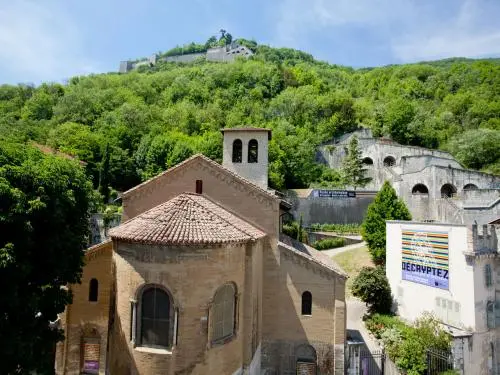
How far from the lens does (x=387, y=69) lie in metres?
129

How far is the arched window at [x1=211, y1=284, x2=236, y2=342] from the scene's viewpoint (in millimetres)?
15687

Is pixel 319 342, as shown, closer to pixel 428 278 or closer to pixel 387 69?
pixel 428 278

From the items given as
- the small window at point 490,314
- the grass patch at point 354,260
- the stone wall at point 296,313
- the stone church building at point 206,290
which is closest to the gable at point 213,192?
the stone church building at point 206,290

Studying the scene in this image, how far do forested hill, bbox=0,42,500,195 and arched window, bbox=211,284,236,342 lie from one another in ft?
132

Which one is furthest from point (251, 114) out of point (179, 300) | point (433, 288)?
point (179, 300)

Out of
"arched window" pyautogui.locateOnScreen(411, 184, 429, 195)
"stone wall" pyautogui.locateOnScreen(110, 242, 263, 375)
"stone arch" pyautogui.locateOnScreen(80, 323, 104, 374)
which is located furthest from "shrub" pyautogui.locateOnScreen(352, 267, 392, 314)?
"arched window" pyautogui.locateOnScreen(411, 184, 429, 195)

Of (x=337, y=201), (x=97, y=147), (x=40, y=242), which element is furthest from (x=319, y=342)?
(x=97, y=147)

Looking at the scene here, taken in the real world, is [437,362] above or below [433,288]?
below

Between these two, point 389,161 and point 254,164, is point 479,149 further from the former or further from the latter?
point 254,164

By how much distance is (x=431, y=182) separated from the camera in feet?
167

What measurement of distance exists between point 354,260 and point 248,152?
20932mm

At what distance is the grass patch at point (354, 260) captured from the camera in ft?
122

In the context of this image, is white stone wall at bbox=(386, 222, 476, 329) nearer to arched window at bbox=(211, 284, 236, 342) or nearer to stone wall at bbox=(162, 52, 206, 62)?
arched window at bbox=(211, 284, 236, 342)

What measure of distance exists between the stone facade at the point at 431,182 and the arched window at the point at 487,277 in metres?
16.7
